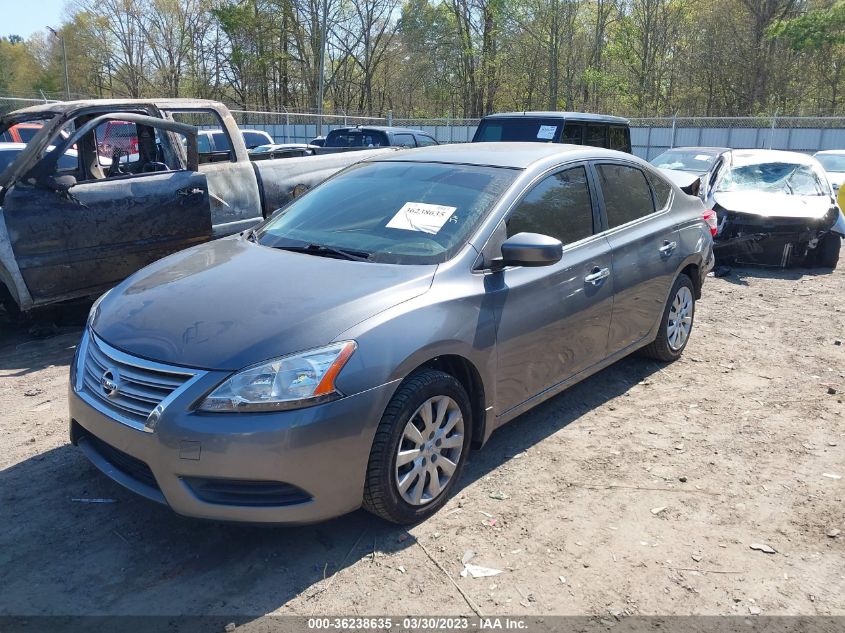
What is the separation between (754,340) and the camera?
20.7 feet

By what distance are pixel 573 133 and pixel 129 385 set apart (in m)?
10.2

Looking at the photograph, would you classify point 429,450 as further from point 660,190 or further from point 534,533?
point 660,190

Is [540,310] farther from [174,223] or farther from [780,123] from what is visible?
[780,123]

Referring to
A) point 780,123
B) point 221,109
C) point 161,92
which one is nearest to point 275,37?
point 161,92

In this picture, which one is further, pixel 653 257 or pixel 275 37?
pixel 275 37

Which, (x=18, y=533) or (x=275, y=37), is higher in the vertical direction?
(x=275, y=37)

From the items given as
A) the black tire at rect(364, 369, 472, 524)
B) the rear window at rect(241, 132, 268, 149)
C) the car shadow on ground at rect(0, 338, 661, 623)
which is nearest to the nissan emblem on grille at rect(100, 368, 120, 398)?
the car shadow on ground at rect(0, 338, 661, 623)

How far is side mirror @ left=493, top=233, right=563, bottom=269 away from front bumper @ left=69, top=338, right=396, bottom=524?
3.28 feet

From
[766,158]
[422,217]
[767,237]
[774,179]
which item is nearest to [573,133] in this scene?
[766,158]

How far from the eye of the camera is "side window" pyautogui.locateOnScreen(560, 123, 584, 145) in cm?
1156

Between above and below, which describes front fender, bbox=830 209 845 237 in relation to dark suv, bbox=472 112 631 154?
below

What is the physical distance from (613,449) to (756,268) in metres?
6.78

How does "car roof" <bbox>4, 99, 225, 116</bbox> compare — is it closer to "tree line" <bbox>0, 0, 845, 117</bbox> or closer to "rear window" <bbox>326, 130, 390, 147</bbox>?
"rear window" <bbox>326, 130, 390, 147</bbox>

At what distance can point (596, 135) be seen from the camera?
12289 millimetres
